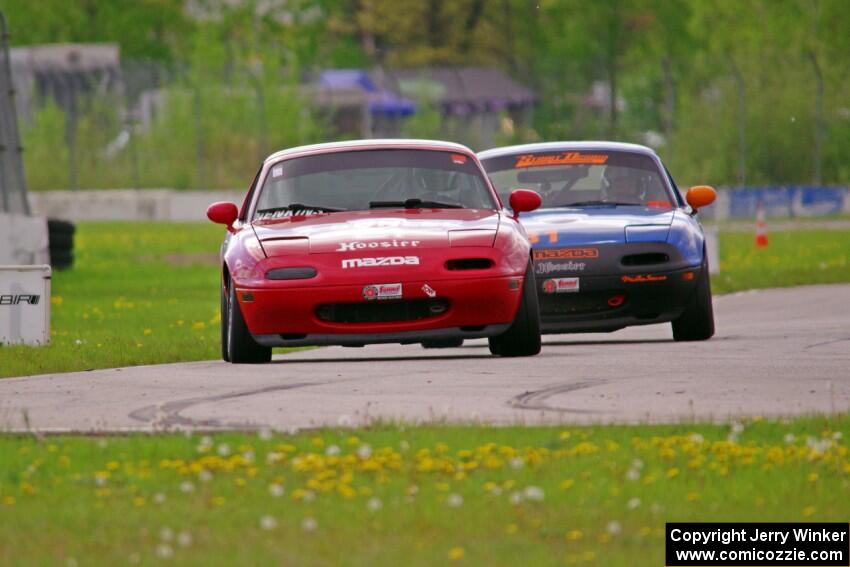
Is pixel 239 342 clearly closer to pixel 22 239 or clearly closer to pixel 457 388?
pixel 457 388

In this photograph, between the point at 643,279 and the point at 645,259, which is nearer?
the point at 643,279

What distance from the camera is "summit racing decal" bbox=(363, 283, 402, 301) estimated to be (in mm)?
12031

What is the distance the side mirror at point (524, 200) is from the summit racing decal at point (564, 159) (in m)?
2.44

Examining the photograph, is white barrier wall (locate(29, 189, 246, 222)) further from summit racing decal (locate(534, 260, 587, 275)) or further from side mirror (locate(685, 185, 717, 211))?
summit racing decal (locate(534, 260, 587, 275))

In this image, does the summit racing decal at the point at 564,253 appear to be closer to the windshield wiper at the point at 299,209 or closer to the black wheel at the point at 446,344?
the black wheel at the point at 446,344

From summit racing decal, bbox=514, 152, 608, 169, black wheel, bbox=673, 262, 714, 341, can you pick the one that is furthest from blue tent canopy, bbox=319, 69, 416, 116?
black wheel, bbox=673, 262, 714, 341

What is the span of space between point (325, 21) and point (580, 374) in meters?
85.2

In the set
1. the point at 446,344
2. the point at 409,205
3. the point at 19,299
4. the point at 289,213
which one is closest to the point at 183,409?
the point at 289,213

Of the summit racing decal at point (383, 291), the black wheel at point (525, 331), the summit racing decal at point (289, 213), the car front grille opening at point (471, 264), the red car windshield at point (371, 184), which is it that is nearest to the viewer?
the summit racing decal at point (383, 291)

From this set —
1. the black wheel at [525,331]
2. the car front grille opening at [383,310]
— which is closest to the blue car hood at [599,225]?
the black wheel at [525,331]

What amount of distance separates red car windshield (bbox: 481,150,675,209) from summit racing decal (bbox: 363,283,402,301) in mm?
3965

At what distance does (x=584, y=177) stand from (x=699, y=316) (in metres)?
1.91

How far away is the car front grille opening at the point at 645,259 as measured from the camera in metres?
14.4

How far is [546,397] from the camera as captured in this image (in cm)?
1016
